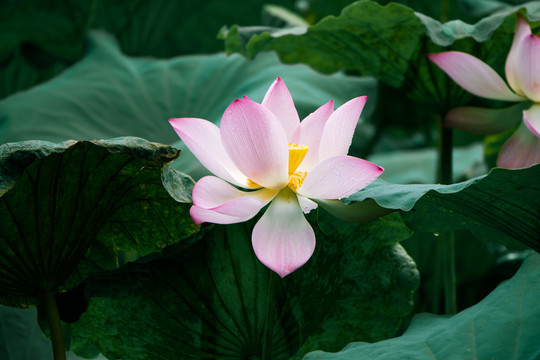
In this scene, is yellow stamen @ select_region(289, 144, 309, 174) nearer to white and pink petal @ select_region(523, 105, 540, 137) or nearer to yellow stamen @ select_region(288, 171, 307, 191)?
yellow stamen @ select_region(288, 171, 307, 191)

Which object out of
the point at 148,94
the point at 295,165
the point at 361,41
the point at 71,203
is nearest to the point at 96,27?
the point at 148,94

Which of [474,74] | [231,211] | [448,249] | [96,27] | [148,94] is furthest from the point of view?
[96,27]

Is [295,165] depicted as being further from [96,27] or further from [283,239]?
[96,27]

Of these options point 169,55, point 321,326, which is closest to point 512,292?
point 321,326

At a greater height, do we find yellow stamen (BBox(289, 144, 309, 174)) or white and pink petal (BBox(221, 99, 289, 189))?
white and pink petal (BBox(221, 99, 289, 189))

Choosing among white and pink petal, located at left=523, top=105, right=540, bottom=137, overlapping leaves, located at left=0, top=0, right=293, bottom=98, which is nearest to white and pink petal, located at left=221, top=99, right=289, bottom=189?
white and pink petal, located at left=523, top=105, right=540, bottom=137

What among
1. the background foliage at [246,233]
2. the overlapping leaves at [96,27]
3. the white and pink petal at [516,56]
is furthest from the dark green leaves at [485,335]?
the overlapping leaves at [96,27]
